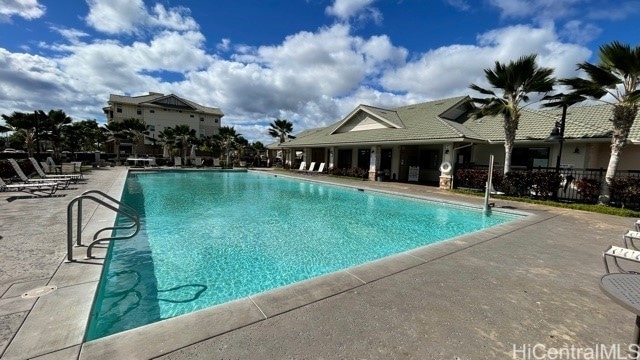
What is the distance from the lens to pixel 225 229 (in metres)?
8.31

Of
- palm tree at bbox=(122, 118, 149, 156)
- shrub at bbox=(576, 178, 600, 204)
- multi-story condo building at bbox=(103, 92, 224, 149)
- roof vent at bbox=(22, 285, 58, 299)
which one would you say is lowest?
roof vent at bbox=(22, 285, 58, 299)

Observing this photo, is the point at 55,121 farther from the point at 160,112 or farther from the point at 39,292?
the point at 39,292

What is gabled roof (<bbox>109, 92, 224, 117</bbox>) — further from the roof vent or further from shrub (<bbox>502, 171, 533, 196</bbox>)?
the roof vent

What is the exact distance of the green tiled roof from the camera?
14.4 m

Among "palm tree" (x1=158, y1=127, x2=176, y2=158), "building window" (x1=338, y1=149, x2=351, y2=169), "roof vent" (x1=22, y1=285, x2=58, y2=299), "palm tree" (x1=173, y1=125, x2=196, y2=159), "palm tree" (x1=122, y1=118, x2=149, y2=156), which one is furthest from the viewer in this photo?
"palm tree" (x1=122, y1=118, x2=149, y2=156)

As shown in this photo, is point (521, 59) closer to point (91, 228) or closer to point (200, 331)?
point (200, 331)

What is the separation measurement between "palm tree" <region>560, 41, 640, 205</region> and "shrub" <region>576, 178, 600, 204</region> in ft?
0.96

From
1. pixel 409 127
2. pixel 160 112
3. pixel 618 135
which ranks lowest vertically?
pixel 618 135

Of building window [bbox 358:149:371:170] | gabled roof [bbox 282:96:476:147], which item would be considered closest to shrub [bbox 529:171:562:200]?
gabled roof [bbox 282:96:476:147]

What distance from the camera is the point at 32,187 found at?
9.80m

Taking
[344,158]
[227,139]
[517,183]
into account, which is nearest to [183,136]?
[227,139]

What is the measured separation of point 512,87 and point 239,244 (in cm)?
1376

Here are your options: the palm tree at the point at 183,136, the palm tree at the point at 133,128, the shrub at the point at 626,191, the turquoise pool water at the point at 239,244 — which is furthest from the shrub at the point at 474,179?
the palm tree at the point at 133,128

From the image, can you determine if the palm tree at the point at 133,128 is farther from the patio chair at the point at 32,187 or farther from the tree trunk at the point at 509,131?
the tree trunk at the point at 509,131
